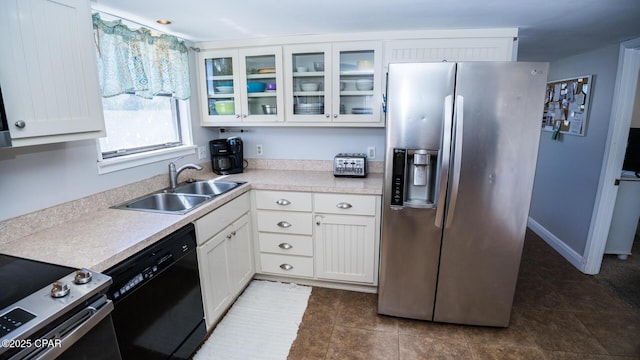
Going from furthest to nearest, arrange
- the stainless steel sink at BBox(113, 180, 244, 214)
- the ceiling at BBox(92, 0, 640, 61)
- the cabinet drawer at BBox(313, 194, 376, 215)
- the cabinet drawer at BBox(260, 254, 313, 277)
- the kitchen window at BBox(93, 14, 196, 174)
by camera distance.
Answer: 1. the cabinet drawer at BBox(260, 254, 313, 277)
2. the cabinet drawer at BBox(313, 194, 376, 215)
3. the stainless steel sink at BBox(113, 180, 244, 214)
4. the kitchen window at BBox(93, 14, 196, 174)
5. the ceiling at BBox(92, 0, 640, 61)

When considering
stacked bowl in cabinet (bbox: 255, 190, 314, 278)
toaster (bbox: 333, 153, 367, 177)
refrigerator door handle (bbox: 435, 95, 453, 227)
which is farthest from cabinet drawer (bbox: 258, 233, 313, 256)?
refrigerator door handle (bbox: 435, 95, 453, 227)

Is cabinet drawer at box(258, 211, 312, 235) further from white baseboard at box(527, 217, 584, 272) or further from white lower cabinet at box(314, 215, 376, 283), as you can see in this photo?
white baseboard at box(527, 217, 584, 272)

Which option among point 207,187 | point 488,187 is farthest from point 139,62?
point 488,187

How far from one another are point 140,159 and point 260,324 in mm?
1405

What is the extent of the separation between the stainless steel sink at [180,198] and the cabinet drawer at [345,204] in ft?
2.13

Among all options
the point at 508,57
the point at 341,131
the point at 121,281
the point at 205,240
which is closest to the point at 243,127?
the point at 341,131

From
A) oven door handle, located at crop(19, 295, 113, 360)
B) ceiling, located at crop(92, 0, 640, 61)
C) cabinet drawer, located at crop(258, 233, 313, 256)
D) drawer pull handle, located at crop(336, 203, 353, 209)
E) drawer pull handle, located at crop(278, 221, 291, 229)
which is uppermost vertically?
ceiling, located at crop(92, 0, 640, 61)

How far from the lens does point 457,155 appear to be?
5.95 feet

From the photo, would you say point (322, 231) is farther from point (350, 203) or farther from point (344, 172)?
point (344, 172)

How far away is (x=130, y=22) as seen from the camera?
2.02 meters

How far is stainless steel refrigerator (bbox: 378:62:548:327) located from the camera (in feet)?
5.83

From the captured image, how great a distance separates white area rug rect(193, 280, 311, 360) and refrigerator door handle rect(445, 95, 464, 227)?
1.30 metres

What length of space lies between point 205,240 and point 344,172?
4.09 feet

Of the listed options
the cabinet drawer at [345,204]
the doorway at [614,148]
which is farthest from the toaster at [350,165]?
the doorway at [614,148]
